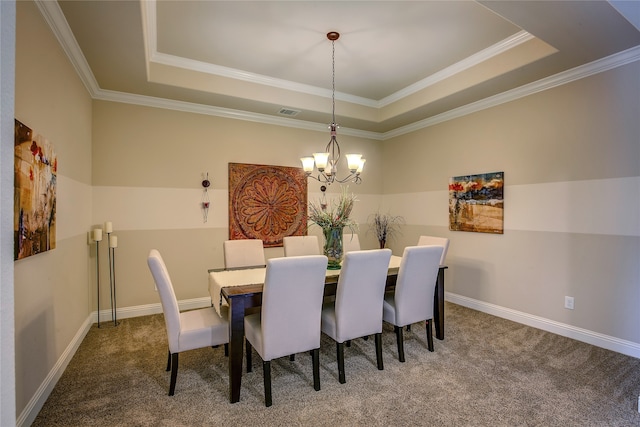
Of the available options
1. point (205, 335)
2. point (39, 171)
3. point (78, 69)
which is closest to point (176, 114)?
point (78, 69)

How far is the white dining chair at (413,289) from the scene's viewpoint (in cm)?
264

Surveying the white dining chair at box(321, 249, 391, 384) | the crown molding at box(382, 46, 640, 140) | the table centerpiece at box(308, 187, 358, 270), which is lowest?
the white dining chair at box(321, 249, 391, 384)

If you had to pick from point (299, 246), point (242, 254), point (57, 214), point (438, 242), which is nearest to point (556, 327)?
point (438, 242)

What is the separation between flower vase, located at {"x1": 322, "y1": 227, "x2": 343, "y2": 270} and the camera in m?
2.94

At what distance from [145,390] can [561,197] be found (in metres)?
4.10

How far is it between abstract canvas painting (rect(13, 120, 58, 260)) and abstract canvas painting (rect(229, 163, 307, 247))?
211 centimetres

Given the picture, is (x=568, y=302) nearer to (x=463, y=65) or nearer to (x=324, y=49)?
(x=463, y=65)

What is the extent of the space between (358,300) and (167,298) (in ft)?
4.45

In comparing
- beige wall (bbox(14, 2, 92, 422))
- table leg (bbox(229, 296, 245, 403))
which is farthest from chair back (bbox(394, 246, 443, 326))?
beige wall (bbox(14, 2, 92, 422))

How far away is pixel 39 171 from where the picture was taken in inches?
80.0

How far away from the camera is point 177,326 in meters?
2.17

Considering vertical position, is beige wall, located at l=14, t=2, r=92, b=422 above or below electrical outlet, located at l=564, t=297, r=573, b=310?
above

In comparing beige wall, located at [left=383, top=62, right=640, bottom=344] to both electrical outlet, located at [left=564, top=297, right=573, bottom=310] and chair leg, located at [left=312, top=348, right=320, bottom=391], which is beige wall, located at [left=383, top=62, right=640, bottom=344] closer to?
electrical outlet, located at [left=564, top=297, right=573, bottom=310]

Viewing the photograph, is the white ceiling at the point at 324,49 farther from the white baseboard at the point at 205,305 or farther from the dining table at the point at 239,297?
the white baseboard at the point at 205,305
